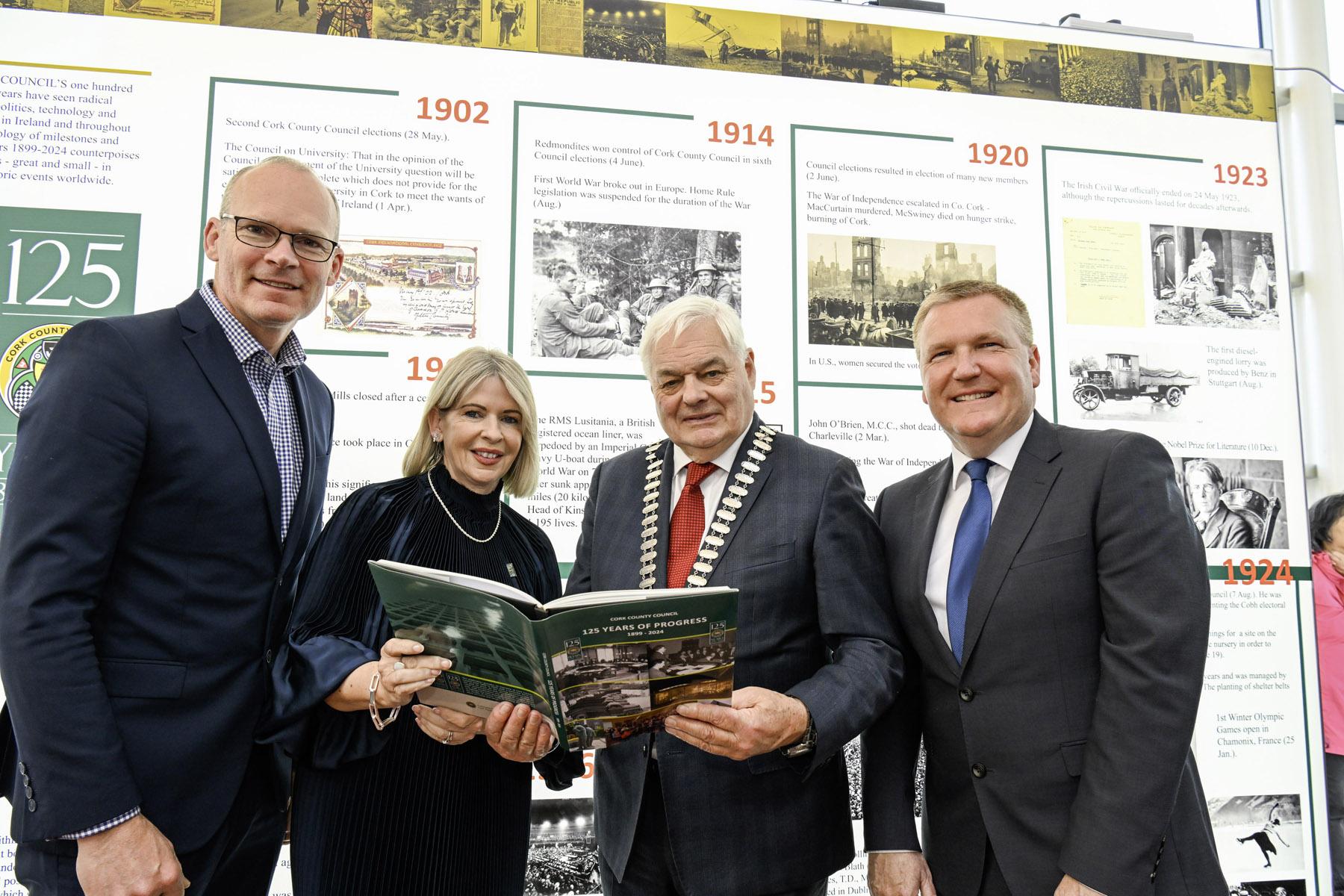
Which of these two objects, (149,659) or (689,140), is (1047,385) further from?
(149,659)

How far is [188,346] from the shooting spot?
189cm

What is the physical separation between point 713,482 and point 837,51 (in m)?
2.68

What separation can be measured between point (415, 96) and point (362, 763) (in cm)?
265

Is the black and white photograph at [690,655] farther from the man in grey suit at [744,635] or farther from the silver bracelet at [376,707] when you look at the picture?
the silver bracelet at [376,707]

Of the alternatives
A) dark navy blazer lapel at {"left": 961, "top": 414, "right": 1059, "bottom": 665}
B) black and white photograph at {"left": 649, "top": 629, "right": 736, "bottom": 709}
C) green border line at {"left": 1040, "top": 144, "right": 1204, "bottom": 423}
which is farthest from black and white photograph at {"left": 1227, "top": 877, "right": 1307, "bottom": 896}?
black and white photograph at {"left": 649, "top": 629, "right": 736, "bottom": 709}

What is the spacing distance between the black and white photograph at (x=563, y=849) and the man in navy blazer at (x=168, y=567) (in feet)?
5.18

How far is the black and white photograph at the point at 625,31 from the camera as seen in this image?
3.73 m

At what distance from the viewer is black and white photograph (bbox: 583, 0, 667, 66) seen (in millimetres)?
3729

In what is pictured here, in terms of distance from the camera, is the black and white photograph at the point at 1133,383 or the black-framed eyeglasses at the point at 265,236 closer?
the black-framed eyeglasses at the point at 265,236

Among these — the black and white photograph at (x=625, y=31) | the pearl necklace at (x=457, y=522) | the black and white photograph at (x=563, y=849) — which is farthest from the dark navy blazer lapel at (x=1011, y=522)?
the black and white photograph at (x=625, y=31)

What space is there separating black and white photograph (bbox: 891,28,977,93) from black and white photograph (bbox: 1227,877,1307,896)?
371 centimetres

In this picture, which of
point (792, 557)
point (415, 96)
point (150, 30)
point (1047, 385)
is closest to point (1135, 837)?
point (792, 557)

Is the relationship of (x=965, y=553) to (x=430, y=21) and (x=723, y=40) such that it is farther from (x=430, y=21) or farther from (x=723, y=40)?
(x=430, y=21)

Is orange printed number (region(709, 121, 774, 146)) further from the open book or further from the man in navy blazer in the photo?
the open book
